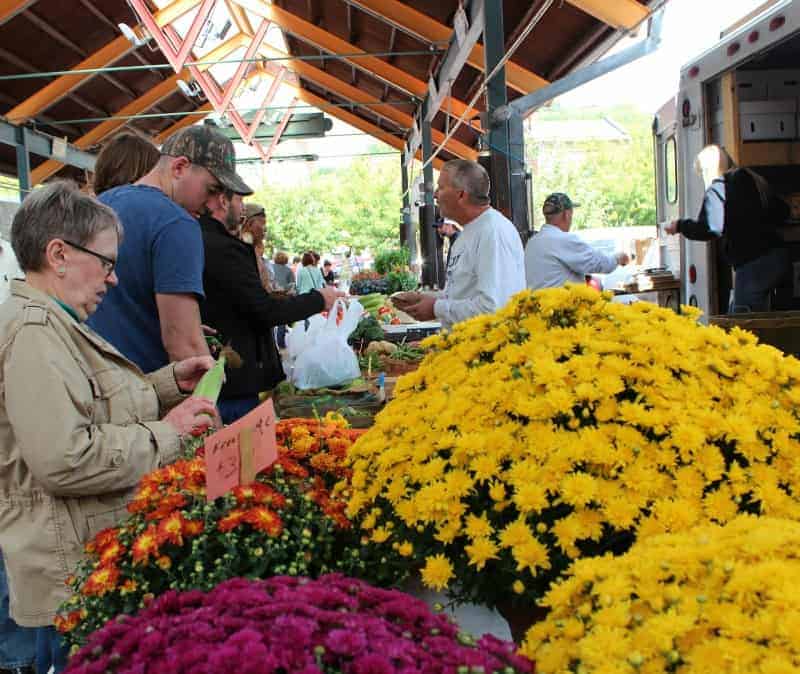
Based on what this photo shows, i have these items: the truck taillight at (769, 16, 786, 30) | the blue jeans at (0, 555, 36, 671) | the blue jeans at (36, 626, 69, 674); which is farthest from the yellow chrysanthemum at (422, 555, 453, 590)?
the truck taillight at (769, 16, 786, 30)

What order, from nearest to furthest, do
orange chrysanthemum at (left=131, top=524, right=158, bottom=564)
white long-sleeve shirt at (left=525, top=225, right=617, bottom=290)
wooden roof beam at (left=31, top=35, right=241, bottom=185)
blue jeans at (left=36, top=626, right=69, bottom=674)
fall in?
orange chrysanthemum at (left=131, top=524, right=158, bottom=564), blue jeans at (left=36, top=626, right=69, bottom=674), white long-sleeve shirt at (left=525, top=225, right=617, bottom=290), wooden roof beam at (left=31, top=35, right=241, bottom=185)

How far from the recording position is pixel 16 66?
508 inches

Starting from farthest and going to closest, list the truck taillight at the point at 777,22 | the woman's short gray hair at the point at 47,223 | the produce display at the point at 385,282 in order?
1. the produce display at the point at 385,282
2. the truck taillight at the point at 777,22
3. the woman's short gray hair at the point at 47,223

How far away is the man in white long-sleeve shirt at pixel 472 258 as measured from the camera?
356cm

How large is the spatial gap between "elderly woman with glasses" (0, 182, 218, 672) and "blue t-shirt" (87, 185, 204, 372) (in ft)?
1.63

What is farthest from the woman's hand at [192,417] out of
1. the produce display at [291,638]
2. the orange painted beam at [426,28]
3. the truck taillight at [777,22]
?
the orange painted beam at [426,28]

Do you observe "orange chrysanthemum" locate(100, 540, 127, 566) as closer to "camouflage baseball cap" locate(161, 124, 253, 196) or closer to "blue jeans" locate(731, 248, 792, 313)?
"camouflage baseball cap" locate(161, 124, 253, 196)

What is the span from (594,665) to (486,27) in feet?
23.3

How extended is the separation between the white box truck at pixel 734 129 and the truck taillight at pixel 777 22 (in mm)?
566

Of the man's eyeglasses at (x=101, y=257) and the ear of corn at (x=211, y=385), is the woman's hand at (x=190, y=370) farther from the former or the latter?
the man's eyeglasses at (x=101, y=257)

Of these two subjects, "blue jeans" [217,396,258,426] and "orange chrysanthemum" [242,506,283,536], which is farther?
"blue jeans" [217,396,258,426]

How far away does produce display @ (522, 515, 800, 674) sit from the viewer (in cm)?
89

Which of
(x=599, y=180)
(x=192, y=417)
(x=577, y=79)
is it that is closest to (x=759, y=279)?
(x=577, y=79)

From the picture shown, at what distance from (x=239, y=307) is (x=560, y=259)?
3.30 m
